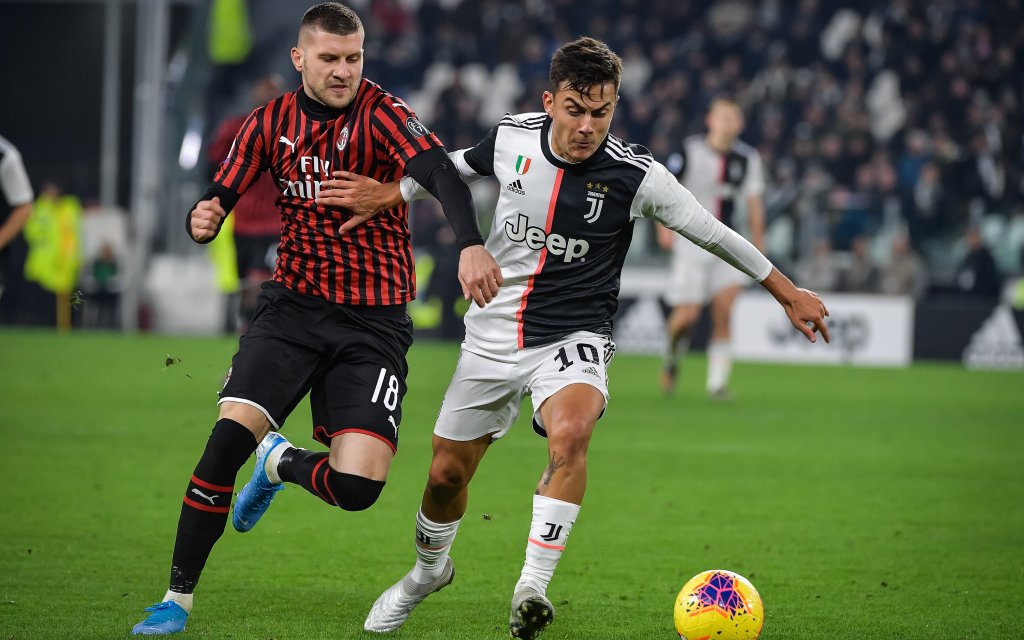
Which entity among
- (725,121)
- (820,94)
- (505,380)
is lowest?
(505,380)

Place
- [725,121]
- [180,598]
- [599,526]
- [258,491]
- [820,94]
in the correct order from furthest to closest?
[820,94]
[725,121]
[599,526]
[258,491]
[180,598]

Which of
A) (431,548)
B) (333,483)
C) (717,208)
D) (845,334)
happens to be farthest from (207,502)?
(845,334)

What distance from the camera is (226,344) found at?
675 inches

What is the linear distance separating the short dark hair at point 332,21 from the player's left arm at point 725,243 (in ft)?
3.73

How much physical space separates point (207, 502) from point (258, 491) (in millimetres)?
682

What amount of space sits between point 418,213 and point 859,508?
1312 cm

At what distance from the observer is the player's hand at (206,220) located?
4.38 metres

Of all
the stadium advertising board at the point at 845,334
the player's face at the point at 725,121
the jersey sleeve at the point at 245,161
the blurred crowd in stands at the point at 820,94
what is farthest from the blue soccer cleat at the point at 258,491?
the blurred crowd in stands at the point at 820,94

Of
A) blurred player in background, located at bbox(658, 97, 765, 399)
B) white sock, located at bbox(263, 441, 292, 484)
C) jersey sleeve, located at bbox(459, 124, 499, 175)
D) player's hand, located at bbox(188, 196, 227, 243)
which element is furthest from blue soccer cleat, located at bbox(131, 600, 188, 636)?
blurred player in background, located at bbox(658, 97, 765, 399)

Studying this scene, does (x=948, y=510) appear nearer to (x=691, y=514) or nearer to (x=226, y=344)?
(x=691, y=514)

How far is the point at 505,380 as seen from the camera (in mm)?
4676

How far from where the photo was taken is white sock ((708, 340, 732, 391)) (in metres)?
11.9

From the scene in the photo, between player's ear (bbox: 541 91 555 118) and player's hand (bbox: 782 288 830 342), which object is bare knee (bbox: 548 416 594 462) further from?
player's ear (bbox: 541 91 555 118)

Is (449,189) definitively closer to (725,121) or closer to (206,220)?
(206,220)
